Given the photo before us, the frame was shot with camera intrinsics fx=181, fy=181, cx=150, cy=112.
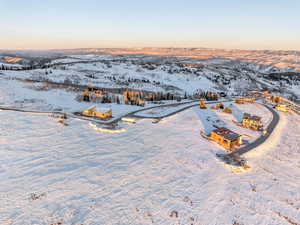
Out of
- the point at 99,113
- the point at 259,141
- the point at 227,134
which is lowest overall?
the point at 259,141

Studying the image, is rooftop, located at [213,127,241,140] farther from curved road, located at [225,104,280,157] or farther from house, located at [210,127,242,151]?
curved road, located at [225,104,280,157]

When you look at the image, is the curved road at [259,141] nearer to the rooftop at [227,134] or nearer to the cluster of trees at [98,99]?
the rooftop at [227,134]

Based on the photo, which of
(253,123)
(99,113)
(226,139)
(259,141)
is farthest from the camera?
(99,113)

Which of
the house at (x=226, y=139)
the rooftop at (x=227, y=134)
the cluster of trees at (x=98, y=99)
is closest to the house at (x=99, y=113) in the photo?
the cluster of trees at (x=98, y=99)

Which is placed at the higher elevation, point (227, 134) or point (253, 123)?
point (227, 134)

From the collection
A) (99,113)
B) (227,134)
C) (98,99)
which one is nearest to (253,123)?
(227,134)

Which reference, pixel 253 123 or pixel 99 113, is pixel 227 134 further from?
pixel 99 113

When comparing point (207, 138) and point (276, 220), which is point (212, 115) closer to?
point (207, 138)
